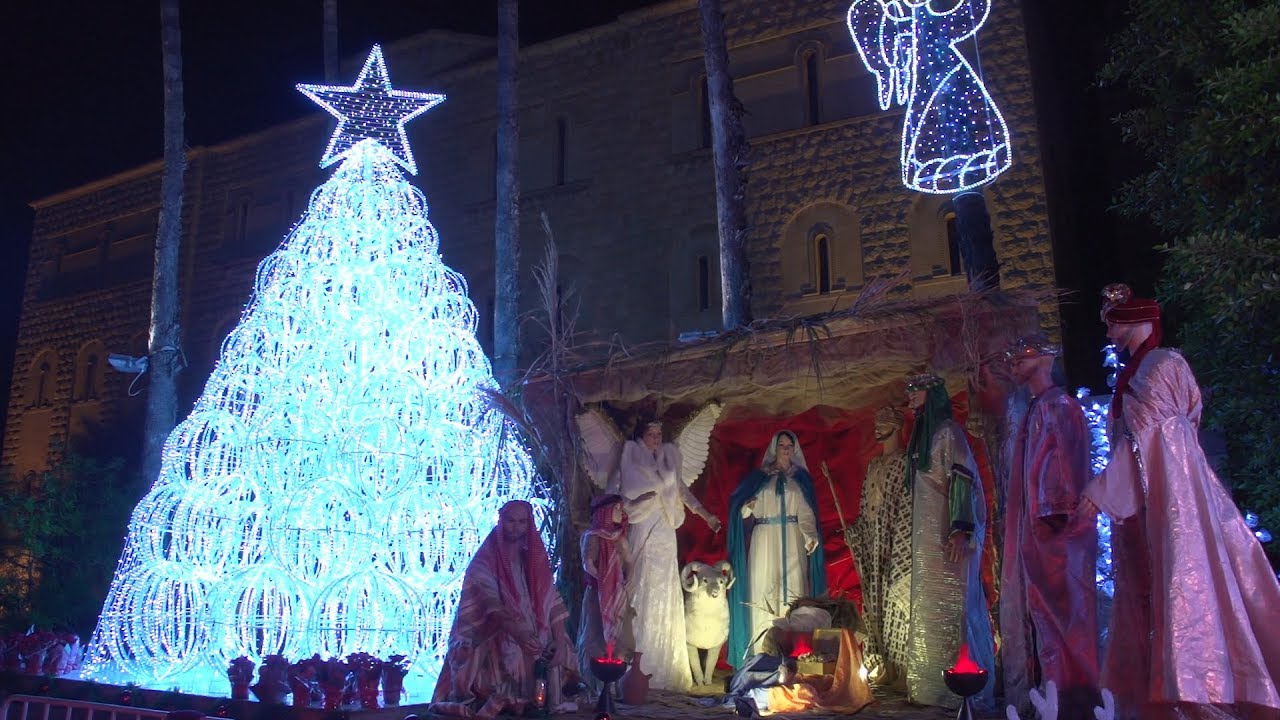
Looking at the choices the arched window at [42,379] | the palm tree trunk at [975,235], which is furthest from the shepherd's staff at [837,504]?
the arched window at [42,379]

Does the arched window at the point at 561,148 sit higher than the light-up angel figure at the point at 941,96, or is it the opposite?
the arched window at the point at 561,148

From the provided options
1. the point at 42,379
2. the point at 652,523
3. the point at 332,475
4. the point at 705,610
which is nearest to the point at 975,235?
the point at 652,523

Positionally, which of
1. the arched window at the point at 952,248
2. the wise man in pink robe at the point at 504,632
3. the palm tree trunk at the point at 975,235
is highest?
the arched window at the point at 952,248

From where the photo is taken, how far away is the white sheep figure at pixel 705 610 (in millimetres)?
7238

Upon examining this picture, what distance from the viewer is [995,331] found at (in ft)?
19.5

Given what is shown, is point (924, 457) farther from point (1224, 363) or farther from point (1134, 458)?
point (1224, 363)

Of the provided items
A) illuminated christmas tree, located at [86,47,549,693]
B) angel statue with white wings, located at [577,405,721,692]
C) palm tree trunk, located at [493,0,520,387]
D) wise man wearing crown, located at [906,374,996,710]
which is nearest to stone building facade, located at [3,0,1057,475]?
palm tree trunk, located at [493,0,520,387]

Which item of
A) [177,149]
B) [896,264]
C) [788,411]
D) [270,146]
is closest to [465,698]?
[788,411]

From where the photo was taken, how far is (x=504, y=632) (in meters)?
5.88

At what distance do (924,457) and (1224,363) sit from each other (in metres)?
3.06

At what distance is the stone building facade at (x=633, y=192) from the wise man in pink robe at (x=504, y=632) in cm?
500

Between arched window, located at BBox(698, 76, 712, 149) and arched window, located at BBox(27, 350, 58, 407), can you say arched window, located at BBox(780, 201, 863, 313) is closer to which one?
arched window, located at BBox(698, 76, 712, 149)

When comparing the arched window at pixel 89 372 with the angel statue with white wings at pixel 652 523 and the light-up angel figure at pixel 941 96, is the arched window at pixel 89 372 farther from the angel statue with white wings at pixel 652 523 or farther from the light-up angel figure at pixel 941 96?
the light-up angel figure at pixel 941 96

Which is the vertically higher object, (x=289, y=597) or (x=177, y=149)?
(x=177, y=149)
